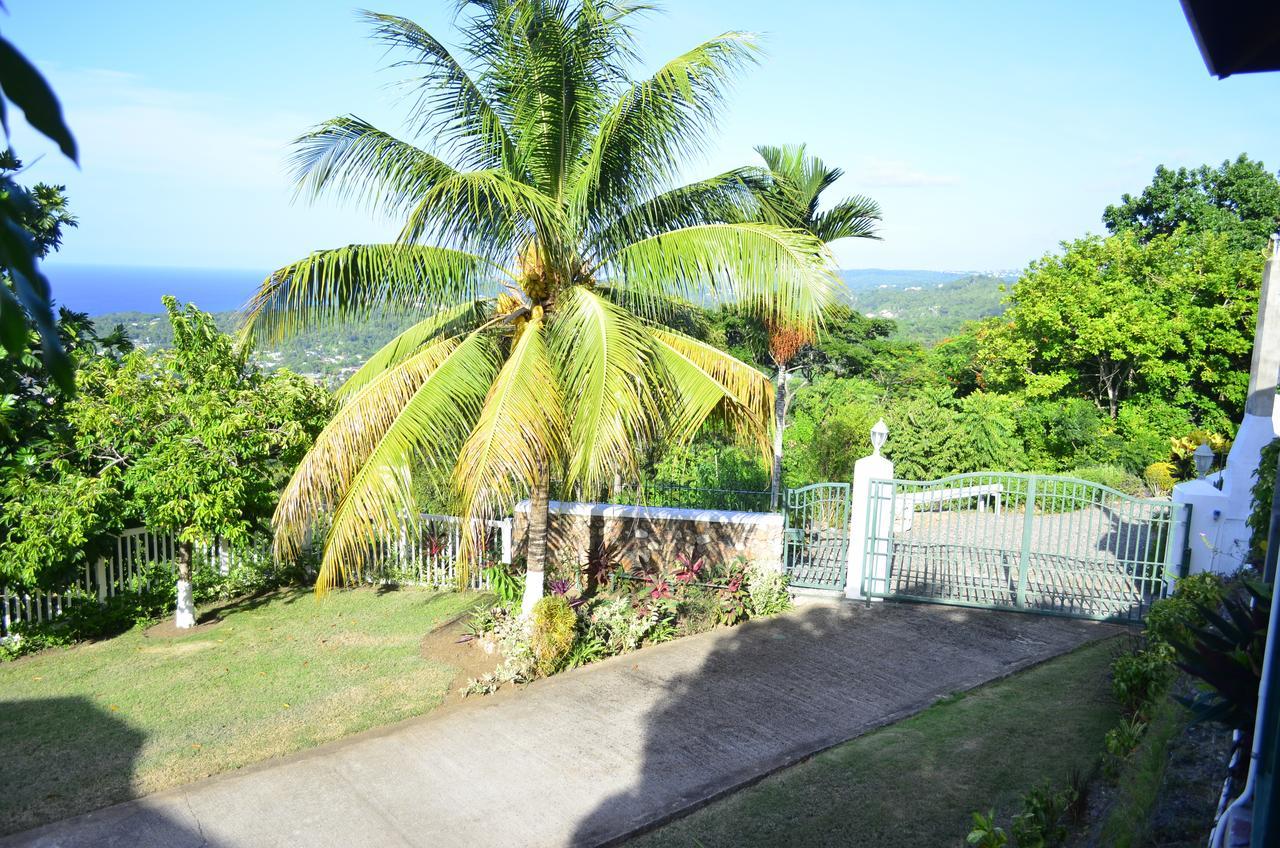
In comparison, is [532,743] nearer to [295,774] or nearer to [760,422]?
[295,774]

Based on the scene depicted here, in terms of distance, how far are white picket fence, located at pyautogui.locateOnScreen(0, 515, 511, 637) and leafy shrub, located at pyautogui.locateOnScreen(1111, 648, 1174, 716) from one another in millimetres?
6104

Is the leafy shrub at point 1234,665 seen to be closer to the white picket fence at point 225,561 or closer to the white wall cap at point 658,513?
the white wall cap at point 658,513

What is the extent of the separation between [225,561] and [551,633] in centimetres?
504

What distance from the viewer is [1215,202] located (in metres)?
29.5

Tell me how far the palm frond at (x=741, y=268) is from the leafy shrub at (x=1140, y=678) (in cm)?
373

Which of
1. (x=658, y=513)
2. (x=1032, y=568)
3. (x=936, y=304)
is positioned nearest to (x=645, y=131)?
(x=658, y=513)

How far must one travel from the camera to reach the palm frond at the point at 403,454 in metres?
7.18

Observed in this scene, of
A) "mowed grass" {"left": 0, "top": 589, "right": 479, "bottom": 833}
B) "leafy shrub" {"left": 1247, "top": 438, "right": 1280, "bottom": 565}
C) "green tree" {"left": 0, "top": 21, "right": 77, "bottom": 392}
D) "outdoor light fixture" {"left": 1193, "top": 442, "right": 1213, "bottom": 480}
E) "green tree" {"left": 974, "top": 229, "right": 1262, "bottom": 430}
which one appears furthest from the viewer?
"green tree" {"left": 974, "top": 229, "right": 1262, "bottom": 430}

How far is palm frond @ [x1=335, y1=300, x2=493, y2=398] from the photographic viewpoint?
8.46 meters

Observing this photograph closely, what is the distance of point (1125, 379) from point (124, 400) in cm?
2156

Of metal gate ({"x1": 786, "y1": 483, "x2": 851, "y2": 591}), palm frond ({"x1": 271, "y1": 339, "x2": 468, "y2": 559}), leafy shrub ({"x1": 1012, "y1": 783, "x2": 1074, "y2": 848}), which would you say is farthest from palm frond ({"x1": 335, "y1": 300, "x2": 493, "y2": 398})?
leafy shrub ({"x1": 1012, "y1": 783, "x2": 1074, "y2": 848})

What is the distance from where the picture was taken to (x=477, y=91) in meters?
7.93

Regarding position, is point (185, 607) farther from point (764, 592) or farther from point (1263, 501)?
point (1263, 501)

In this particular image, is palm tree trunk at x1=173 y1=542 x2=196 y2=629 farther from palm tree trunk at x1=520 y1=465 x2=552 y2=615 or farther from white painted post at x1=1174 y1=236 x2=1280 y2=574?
white painted post at x1=1174 y1=236 x2=1280 y2=574
